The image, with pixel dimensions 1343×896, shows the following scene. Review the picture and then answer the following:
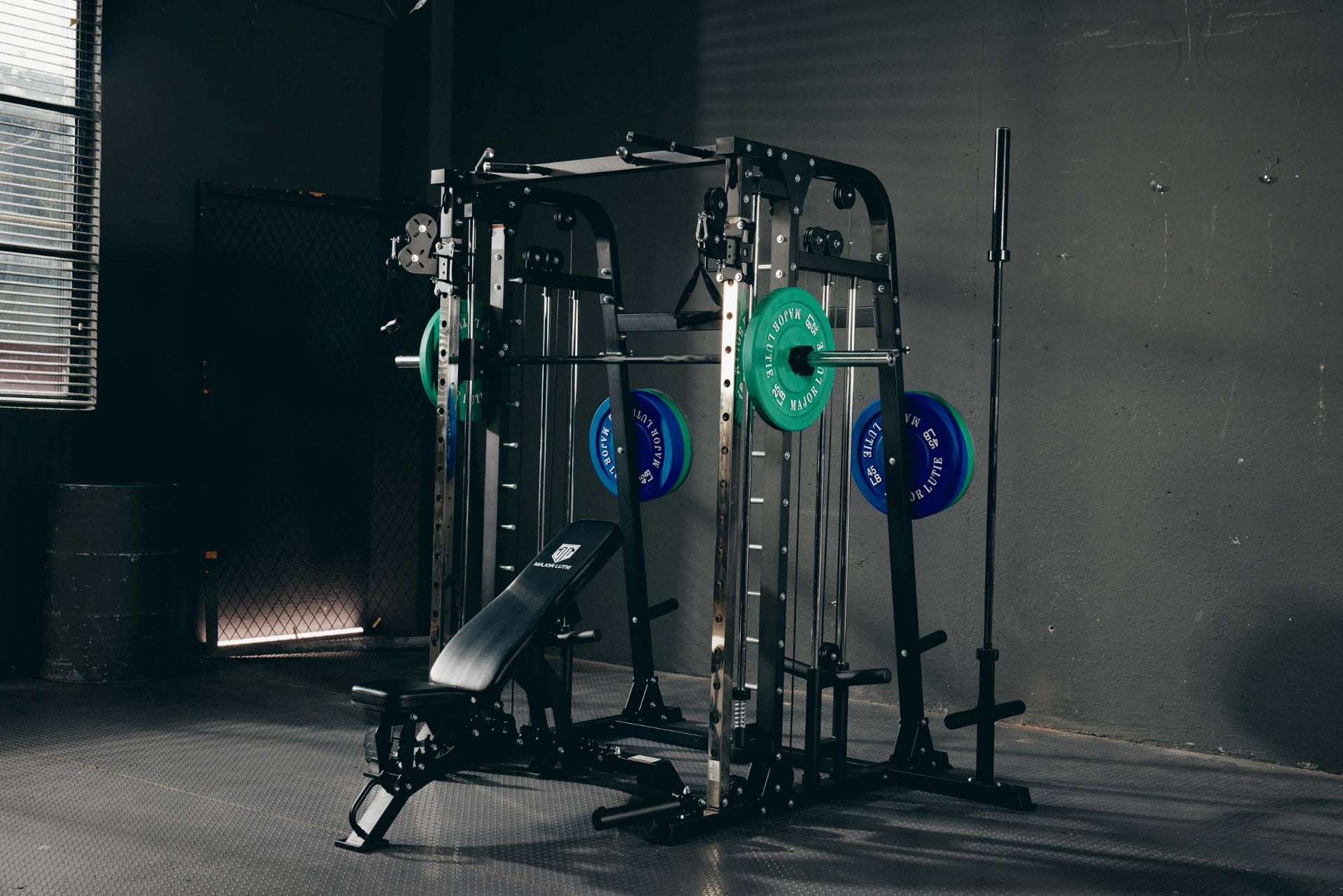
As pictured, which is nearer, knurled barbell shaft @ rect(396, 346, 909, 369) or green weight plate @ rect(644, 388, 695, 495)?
knurled barbell shaft @ rect(396, 346, 909, 369)

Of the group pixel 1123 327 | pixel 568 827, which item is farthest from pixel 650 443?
pixel 1123 327

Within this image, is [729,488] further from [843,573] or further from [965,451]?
[965,451]

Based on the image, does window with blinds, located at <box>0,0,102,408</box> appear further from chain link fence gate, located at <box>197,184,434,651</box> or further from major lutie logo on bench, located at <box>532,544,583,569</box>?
major lutie logo on bench, located at <box>532,544,583,569</box>

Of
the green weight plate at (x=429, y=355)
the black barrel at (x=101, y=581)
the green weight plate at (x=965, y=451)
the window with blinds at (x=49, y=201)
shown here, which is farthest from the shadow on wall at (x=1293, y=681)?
the window with blinds at (x=49, y=201)

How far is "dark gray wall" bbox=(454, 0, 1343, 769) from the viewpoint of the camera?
14.5 feet

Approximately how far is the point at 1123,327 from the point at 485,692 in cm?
265

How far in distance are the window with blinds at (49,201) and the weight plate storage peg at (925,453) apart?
11.3ft

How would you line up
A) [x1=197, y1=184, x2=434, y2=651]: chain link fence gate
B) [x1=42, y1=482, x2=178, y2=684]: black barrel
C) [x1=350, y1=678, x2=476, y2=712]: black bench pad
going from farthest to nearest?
[x1=197, y1=184, x2=434, y2=651]: chain link fence gate, [x1=42, y1=482, x2=178, y2=684]: black barrel, [x1=350, y1=678, x2=476, y2=712]: black bench pad

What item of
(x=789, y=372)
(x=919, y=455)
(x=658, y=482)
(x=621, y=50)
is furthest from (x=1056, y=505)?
(x=621, y=50)

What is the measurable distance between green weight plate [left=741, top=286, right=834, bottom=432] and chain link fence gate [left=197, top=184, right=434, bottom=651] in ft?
9.59

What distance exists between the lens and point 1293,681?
4.43 meters

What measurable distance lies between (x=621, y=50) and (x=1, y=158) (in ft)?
8.79

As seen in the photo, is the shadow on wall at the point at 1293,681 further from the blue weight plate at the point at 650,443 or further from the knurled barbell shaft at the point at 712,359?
the blue weight plate at the point at 650,443

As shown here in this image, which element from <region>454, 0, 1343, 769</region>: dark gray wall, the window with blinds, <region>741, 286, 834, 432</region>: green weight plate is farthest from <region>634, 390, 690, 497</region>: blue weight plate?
the window with blinds
